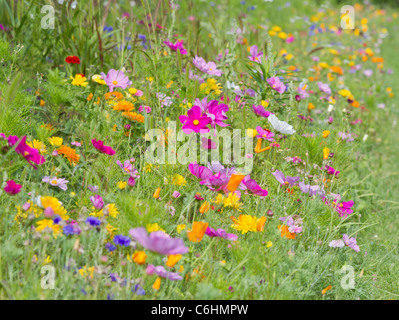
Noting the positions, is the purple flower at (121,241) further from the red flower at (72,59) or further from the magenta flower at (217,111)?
the red flower at (72,59)

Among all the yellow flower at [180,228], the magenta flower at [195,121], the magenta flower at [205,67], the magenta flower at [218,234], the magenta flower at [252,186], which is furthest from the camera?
the magenta flower at [205,67]

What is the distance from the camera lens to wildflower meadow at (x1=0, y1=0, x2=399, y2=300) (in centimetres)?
146

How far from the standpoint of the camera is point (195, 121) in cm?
194

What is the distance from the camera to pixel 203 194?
197 cm

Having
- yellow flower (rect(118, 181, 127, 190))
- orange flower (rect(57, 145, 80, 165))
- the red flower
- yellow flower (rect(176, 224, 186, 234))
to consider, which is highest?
the red flower

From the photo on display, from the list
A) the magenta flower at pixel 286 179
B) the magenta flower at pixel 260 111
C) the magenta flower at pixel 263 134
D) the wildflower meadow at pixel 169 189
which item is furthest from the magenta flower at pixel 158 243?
the magenta flower at pixel 260 111

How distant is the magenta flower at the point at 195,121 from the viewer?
1929mm

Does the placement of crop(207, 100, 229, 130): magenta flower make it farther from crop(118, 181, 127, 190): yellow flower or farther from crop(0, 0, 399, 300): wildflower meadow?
crop(118, 181, 127, 190): yellow flower

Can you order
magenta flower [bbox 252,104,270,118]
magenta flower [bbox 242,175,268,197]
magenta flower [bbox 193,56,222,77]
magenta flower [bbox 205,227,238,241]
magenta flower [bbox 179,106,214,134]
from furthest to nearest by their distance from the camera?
magenta flower [bbox 193,56,222,77]
magenta flower [bbox 252,104,270,118]
magenta flower [bbox 179,106,214,134]
magenta flower [bbox 242,175,268,197]
magenta flower [bbox 205,227,238,241]

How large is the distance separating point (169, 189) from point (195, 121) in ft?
1.02

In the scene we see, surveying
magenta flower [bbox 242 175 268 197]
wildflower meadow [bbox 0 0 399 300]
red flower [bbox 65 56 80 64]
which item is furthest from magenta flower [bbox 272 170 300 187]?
red flower [bbox 65 56 80 64]

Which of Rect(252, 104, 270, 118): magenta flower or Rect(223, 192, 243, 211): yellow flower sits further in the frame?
Rect(252, 104, 270, 118): magenta flower

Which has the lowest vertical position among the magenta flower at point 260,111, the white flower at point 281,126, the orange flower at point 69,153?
the orange flower at point 69,153
